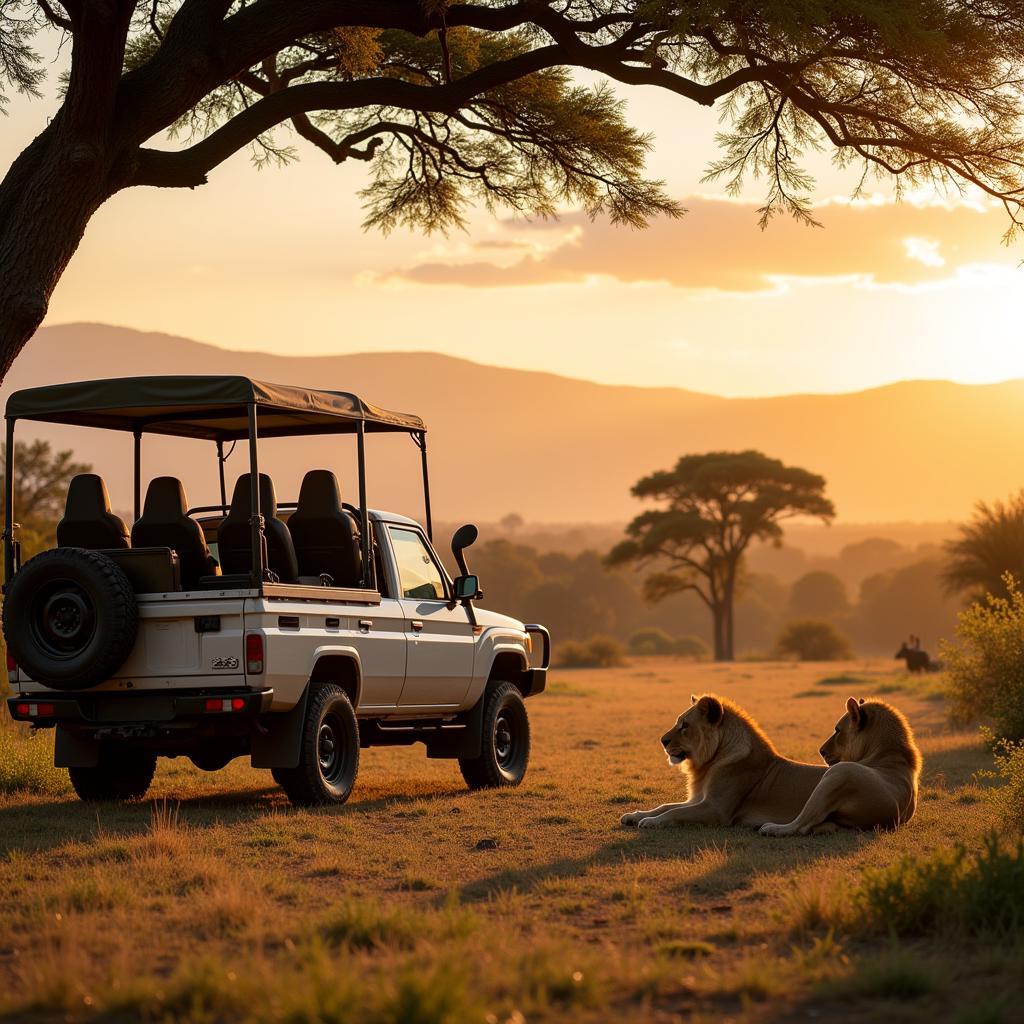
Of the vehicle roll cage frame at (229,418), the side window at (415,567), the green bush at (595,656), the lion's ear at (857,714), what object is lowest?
the green bush at (595,656)

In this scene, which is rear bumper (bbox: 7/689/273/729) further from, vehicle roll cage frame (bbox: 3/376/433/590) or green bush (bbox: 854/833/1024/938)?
green bush (bbox: 854/833/1024/938)

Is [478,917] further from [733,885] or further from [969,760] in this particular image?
[969,760]

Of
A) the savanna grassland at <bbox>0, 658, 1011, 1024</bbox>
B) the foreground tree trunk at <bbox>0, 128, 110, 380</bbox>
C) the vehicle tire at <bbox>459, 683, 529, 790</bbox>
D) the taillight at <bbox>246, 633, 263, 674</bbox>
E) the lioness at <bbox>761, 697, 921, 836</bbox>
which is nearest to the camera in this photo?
the savanna grassland at <bbox>0, 658, 1011, 1024</bbox>

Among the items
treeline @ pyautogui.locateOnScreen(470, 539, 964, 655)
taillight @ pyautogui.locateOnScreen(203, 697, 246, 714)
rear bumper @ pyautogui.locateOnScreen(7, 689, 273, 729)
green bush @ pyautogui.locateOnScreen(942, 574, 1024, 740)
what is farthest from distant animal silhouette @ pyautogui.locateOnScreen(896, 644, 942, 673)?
treeline @ pyautogui.locateOnScreen(470, 539, 964, 655)

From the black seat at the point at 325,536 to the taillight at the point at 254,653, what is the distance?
1733 millimetres

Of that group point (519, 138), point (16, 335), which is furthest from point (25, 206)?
point (519, 138)

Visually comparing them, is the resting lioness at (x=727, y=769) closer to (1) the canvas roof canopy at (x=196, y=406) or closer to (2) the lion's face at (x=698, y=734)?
(2) the lion's face at (x=698, y=734)

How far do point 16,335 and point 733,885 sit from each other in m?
7.98

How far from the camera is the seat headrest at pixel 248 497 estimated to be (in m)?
11.3

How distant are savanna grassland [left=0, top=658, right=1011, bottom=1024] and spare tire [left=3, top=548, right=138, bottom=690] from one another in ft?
3.46

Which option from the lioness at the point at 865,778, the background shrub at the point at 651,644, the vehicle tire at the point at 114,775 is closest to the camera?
the lioness at the point at 865,778

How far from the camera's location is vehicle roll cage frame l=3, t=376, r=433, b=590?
10.7 m

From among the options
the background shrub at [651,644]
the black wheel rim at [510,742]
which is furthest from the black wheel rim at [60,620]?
the background shrub at [651,644]

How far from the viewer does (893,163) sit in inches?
631
